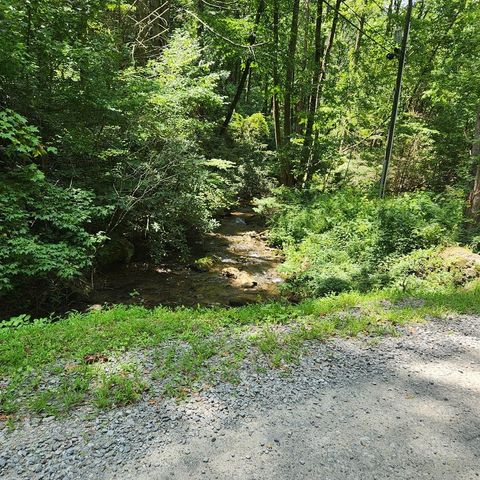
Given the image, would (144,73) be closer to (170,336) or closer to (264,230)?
(264,230)

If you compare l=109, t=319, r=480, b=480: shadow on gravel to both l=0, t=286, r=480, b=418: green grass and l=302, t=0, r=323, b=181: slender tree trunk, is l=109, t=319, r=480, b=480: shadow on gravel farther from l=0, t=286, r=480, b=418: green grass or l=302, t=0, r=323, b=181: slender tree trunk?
l=302, t=0, r=323, b=181: slender tree trunk

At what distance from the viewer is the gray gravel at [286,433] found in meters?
2.76

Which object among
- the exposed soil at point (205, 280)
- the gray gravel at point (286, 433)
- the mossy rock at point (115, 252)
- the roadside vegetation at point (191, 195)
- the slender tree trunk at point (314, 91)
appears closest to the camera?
the gray gravel at point (286, 433)

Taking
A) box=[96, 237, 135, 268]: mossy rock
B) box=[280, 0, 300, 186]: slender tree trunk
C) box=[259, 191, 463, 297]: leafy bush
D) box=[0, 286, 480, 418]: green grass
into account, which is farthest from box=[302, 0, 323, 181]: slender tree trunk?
box=[0, 286, 480, 418]: green grass

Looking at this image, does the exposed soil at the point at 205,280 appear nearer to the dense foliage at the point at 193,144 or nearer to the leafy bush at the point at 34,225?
the dense foliage at the point at 193,144

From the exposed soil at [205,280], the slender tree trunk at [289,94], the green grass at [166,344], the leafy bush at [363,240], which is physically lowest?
the exposed soil at [205,280]

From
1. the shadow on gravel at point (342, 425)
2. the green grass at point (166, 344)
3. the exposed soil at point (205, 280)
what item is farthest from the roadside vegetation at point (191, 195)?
the shadow on gravel at point (342, 425)

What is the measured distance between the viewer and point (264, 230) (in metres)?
15.5

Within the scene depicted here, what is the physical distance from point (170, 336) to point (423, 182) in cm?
1347

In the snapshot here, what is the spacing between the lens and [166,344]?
15.5 feet

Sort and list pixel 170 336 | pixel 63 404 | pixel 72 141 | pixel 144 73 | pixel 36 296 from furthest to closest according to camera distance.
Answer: pixel 144 73
pixel 72 141
pixel 36 296
pixel 170 336
pixel 63 404

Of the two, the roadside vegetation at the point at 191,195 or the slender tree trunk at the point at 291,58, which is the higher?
the slender tree trunk at the point at 291,58

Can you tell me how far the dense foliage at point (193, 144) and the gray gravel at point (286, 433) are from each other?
13.1 feet

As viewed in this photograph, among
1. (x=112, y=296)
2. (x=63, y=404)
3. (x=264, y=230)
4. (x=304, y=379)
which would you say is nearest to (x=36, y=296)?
(x=112, y=296)
